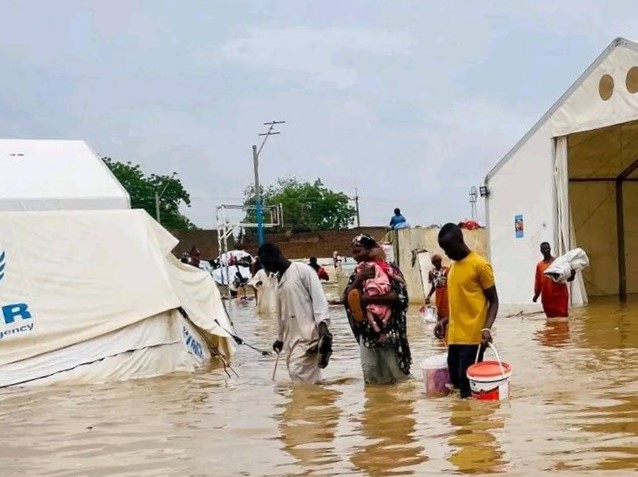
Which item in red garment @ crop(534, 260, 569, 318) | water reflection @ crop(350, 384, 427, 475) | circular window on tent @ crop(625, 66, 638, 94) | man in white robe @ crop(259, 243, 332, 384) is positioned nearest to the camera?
water reflection @ crop(350, 384, 427, 475)

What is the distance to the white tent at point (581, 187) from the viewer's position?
16531mm

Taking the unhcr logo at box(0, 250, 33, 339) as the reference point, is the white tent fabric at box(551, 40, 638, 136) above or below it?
above

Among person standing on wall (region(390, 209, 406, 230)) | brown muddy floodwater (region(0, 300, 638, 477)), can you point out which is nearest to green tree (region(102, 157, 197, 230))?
person standing on wall (region(390, 209, 406, 230))

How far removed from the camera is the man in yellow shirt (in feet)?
23.5

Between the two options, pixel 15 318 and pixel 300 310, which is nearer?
pixel 300 310

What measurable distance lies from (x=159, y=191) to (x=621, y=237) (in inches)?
2326

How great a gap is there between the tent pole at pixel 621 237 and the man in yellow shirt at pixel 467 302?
15152mm

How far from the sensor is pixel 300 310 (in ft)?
27.1

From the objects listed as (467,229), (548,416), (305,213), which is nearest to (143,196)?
(305,213)

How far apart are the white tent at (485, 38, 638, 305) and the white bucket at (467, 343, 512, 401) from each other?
398 inches

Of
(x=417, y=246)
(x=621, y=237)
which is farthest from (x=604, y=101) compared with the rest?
(x=417, y=246)

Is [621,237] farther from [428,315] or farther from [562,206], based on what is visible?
[428,315]

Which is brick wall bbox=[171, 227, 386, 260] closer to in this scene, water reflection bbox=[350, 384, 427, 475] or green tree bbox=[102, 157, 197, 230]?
green tree bbox=[102, 157, 197, 230]

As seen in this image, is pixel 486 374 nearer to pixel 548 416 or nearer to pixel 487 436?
pixel 548 416
